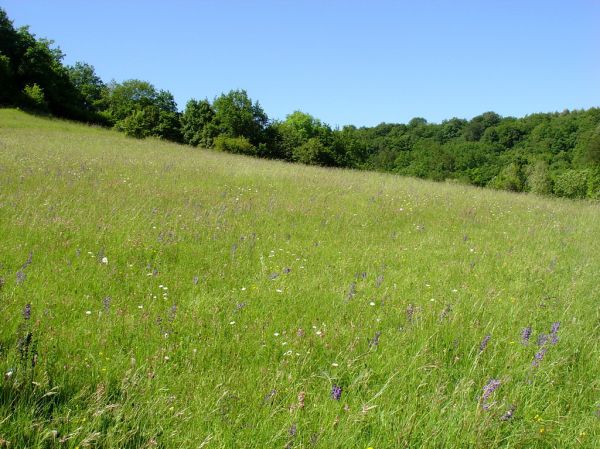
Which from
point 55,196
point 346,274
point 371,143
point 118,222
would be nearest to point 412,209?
point 346,274

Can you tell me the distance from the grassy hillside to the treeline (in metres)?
16.5

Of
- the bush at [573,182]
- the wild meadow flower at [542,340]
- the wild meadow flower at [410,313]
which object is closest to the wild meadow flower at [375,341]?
the wild meadow flower at [410,313]

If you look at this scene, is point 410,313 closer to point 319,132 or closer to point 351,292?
point 351,292

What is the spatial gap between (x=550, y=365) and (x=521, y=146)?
9425 centimetres

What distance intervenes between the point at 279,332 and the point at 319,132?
78688 mm

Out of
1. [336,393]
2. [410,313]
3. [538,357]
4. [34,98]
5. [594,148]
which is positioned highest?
[594,148]

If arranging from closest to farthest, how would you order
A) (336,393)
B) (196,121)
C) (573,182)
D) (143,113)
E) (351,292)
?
(336,393) → (351,292) → (143,113) → (196,121) → (573,182)

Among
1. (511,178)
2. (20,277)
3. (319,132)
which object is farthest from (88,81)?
(20,277)

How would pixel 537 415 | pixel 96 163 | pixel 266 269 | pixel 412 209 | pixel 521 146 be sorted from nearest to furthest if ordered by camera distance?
pixel 537 415 → pixel 266 269 → pixel 412 209 → pixel 96 163 → pixel 521 146

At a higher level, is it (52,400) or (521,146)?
(521,146)

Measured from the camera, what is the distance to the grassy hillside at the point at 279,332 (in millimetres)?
2229

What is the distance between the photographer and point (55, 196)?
7152 millimetres

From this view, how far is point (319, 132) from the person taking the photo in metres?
79.8

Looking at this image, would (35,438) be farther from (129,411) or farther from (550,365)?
(550,365)
